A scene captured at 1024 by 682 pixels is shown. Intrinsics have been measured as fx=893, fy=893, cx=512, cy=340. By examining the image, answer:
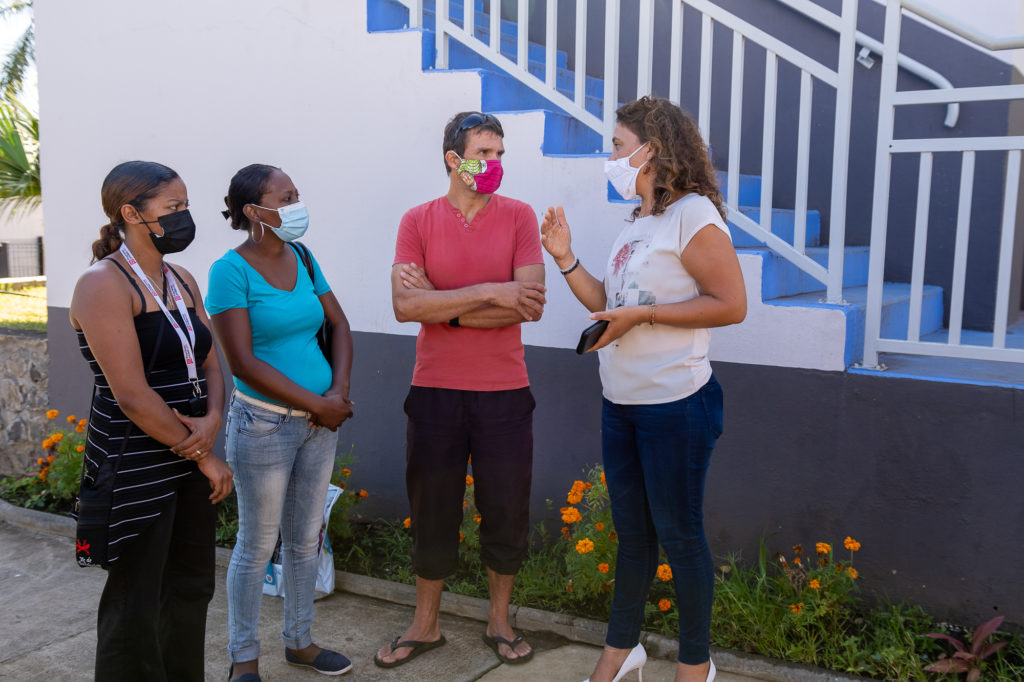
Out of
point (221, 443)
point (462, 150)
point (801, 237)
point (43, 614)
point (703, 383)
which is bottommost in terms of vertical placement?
point (43, 614)

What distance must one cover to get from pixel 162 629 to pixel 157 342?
95 centimetres

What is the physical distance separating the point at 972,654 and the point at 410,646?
86.3 inches

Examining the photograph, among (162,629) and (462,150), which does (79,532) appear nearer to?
(162,629)

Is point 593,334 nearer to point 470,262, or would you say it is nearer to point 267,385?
point 470,262

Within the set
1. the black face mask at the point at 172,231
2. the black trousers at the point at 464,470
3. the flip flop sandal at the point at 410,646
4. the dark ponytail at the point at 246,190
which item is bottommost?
the flip flop sandal at the point at 410,646

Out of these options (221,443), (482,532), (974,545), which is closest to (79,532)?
(482,532)

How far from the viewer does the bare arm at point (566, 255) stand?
10.5 ft

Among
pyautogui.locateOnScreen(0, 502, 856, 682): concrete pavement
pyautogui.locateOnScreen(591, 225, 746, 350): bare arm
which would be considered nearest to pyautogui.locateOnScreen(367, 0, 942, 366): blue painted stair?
pyautogui.locateOnScreen(591, 225, 746, 350): bare arm

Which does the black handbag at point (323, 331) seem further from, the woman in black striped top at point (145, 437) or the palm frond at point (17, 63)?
the palm frond at point (17, 63)

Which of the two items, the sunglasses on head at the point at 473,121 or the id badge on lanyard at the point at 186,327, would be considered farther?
the sunglasses on head at the point at 473,121

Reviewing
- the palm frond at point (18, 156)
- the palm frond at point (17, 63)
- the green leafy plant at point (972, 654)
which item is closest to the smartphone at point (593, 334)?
the green leafy plant at point (972, 654)

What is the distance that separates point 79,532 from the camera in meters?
2.66

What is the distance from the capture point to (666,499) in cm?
301

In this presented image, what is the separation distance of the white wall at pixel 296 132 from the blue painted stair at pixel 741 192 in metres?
0.08
